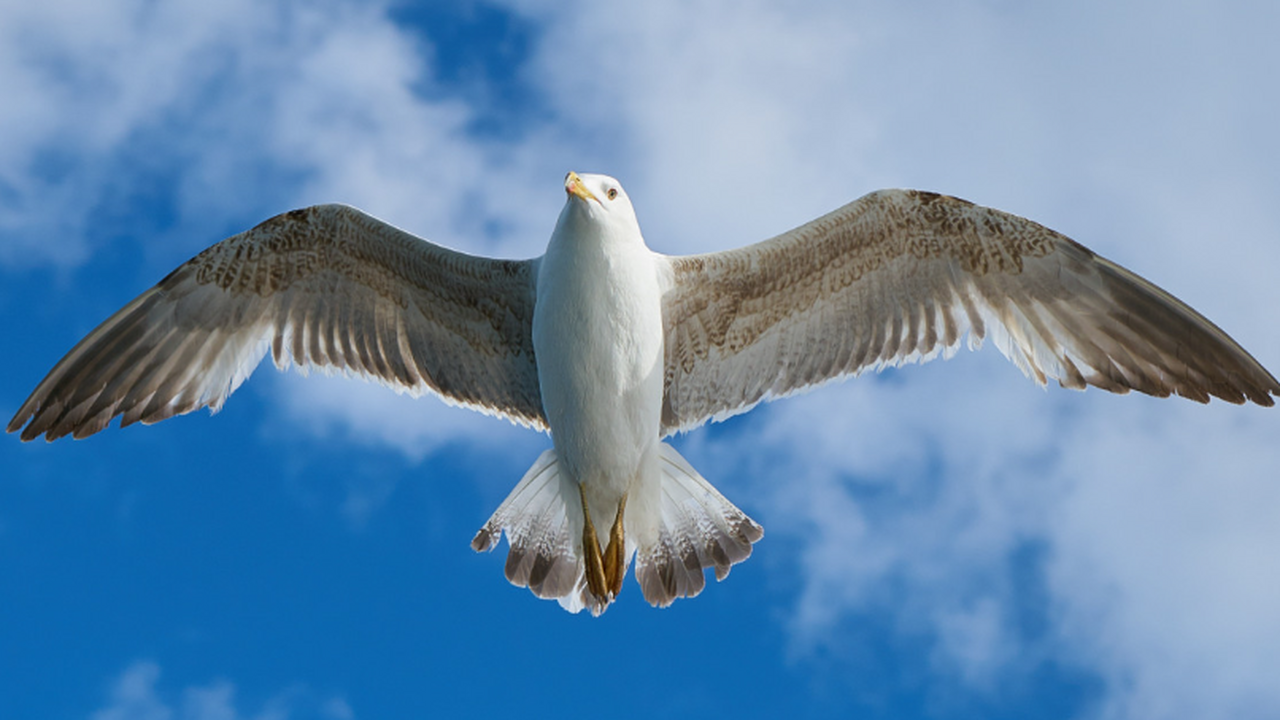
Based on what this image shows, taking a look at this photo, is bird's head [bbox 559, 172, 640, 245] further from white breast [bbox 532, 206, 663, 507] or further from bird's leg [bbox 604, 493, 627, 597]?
bird's leg [bbox 604, 493, 627, 597]

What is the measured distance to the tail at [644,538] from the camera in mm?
7559

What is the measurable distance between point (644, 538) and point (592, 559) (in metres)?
0.53

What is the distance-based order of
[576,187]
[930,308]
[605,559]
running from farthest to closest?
[930,308]
[605,559]
[576,187]

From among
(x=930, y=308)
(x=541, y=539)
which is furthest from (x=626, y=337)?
(x=930, y=308)

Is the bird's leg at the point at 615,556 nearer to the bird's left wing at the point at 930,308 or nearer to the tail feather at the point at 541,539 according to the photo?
the tail feather at the point at 541,539

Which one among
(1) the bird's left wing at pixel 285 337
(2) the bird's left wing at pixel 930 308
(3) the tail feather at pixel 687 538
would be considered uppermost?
(1) the bird's left wing at pixel 285 337

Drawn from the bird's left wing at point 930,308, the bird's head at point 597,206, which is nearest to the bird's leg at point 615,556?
the bird's left wing at point 930,308

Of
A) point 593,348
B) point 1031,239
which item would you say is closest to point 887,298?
point 1031,239

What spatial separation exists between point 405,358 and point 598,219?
1928 mm

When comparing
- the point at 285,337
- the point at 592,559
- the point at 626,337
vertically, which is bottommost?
the point at 592,559

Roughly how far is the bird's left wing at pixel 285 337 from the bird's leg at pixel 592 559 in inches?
34.2

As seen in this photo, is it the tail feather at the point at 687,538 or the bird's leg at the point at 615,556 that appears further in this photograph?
the tail feather at the point at 687,538

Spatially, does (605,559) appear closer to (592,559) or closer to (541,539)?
(592,559)

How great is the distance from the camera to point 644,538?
7.57 metres
